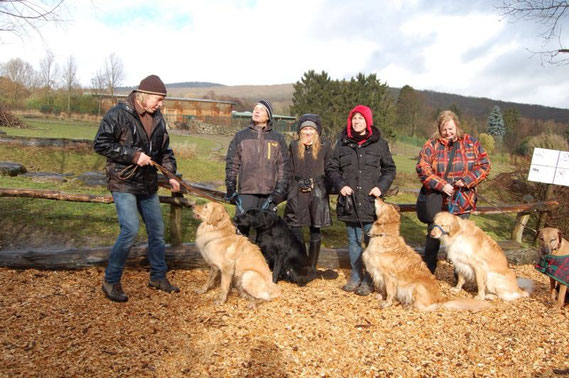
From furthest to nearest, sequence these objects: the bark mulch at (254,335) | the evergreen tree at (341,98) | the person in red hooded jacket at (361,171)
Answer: the evergreen tree at (341,98) → the person in red hooded jacket at (361,171) → the bark mulch at (254,335)

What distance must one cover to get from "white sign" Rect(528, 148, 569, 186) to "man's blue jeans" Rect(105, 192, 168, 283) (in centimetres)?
708

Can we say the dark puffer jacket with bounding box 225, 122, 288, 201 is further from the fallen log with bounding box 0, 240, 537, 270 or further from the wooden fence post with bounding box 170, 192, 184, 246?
the fallen log with bounding box 0, 240, 537, 270

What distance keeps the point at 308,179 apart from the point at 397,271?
1.67 meters

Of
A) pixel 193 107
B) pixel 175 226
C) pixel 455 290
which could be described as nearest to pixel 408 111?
pixel 193 107

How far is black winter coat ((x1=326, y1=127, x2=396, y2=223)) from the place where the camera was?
5.24 meters

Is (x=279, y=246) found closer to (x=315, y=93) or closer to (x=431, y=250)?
(x=431, y=250)

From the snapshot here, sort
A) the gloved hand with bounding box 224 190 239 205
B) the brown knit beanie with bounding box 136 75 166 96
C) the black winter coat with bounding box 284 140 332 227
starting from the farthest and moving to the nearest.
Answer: the black winter coat with bounding box 284 140 332 227 < the gloved hand with bounding box 224 190 239 205 < the brown knit beanie with bounding box 136 75 166 96

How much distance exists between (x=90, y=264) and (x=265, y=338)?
3.03 meters

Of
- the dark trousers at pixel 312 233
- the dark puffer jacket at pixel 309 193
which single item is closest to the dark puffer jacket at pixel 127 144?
the dark puffer jacket at pixel 309 193

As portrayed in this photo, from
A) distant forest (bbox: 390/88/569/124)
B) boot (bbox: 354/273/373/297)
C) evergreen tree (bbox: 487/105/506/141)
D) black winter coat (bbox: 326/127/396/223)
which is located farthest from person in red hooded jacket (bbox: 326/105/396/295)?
distant forest (bbox: 390/88/569/124)

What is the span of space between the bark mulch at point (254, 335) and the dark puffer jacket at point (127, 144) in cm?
141

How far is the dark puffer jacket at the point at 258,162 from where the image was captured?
5344mm

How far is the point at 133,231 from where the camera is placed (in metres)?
4.49

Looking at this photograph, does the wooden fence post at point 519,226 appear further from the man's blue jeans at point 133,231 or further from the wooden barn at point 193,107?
the wooden barn at point 193,107
